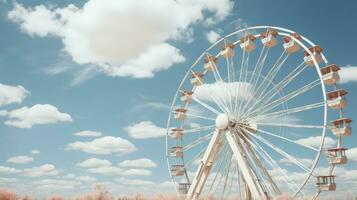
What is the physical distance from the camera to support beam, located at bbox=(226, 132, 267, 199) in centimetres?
2416

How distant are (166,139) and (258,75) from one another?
9.40 meters

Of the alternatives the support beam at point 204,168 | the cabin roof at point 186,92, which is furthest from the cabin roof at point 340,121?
the cabin roof at point 186,92

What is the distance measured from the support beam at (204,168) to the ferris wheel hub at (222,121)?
0.62 metres

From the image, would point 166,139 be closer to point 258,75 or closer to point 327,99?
point 258,75

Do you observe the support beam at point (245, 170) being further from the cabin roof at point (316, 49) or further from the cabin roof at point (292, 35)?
the cabin roof at point (316, 49)

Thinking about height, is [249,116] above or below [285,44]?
below

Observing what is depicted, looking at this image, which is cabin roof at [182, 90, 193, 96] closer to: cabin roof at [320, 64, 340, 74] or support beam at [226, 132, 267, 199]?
support beam at [226, 132, 267, 199]

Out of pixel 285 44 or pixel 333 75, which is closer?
pixel 333 75

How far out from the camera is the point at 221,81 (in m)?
29.7

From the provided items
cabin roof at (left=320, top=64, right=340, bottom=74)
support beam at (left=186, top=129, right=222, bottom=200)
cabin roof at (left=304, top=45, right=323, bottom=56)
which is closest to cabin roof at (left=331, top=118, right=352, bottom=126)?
cabin roof at (left=320, top=64, right=340, bottom=74)

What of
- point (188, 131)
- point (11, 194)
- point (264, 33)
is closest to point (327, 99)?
point (264, 33)

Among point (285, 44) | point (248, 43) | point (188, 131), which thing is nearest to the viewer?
point (285, 44)

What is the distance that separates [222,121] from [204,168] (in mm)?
3459

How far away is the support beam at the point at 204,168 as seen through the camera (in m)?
27.8
